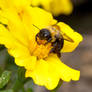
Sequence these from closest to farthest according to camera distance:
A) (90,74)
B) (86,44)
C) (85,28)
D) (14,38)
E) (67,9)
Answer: (14,38) < (67,9) < (90,74) < (86,44) < (85,28)

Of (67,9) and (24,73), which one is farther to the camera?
(67,9)

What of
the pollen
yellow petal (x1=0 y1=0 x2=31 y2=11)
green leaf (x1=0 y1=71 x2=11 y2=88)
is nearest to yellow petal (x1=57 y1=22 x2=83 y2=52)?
the pollen

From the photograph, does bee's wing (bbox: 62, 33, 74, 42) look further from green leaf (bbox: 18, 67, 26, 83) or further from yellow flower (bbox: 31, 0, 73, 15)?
yellow flower (bbox: 31, 0, 73, 15)

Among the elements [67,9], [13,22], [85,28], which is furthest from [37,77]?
[85,28]

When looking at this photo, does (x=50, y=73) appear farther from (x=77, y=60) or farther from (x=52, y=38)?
(x=77, y=60)

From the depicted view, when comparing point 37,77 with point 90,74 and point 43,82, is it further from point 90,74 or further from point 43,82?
point 90,74
